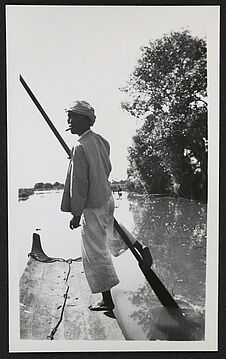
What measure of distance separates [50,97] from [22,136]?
0.15 meters

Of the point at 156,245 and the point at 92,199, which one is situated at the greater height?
the point at 92,199

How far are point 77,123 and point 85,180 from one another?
176 mm

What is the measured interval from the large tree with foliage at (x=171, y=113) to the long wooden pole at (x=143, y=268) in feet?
0.56

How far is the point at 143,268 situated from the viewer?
2.47 meters

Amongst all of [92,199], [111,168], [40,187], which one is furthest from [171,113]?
[40,187]

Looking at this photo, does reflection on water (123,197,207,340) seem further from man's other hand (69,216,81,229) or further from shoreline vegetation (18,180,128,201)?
man's other hand (69,216,81,229)

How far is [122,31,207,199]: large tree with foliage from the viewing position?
247cm

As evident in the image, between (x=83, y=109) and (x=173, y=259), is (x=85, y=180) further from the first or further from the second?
(x=173, y=259)

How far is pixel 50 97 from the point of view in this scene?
2465mm

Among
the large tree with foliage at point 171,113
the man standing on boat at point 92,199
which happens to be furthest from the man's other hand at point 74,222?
the large tree with foliage at point 171,113

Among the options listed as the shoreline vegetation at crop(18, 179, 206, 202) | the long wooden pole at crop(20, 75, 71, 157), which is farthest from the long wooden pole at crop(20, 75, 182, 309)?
the shoreline vegetation at crop(18, 179, 206, 202)

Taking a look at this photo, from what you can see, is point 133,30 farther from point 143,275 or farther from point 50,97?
point 143,275

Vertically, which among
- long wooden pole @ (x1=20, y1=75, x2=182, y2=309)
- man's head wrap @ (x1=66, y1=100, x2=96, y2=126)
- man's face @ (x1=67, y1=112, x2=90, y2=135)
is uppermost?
man's head wrap @ (x1=66, y1=100, x2=96, y2=126)

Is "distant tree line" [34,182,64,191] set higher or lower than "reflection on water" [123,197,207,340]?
higher
